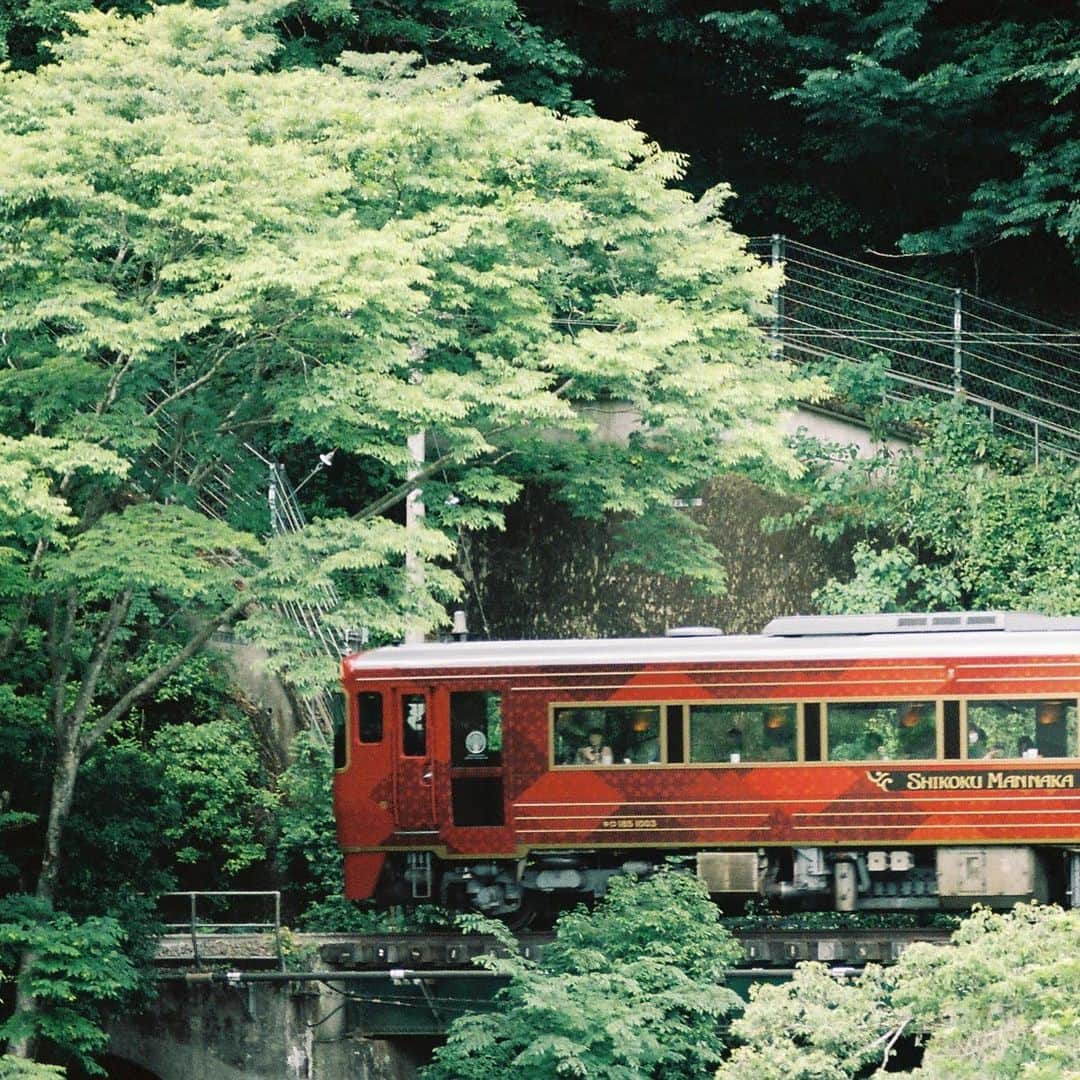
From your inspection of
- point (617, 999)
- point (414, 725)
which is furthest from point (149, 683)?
point (617, 999)

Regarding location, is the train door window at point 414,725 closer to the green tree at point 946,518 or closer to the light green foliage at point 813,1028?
the light green foliage at point 813,1028

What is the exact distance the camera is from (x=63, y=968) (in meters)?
19.2

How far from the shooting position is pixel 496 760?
20812 millimetres

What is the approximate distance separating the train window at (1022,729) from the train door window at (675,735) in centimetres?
302

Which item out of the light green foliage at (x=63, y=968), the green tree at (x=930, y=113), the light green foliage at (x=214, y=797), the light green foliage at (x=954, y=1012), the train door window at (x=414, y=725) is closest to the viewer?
the light green foliage at (x=954, y=1012)

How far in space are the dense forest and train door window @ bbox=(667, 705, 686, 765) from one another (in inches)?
65.6

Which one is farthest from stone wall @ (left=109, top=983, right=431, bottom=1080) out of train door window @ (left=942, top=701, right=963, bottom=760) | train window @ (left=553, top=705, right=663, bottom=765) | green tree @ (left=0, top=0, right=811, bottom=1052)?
train door window @ (left=942, top=701, right=963, bottom=760)

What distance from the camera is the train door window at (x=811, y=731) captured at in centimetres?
2034

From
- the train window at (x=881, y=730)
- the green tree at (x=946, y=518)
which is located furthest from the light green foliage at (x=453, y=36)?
the train window at (x=881, y=730)

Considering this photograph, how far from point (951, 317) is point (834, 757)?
11.8 m

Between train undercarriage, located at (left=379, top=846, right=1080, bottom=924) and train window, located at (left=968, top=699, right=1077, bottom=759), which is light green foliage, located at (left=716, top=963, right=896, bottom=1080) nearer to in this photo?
train undercarriage, located at (left=379, top=846, right=1080, bottom=924)

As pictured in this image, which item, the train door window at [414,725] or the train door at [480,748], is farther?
the train door window at [414,725]

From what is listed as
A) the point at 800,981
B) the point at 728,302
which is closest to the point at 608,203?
the point at 728,302

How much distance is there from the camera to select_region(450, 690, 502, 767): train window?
20.8 metres
